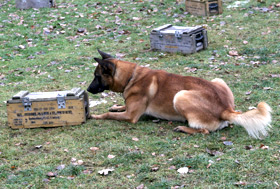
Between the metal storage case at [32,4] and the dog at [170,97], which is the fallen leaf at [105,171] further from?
the metal storage case at [32,4]

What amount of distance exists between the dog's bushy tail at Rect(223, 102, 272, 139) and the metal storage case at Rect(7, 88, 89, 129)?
92.1 inches

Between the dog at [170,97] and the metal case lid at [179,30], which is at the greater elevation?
the metal case lid at [179,30]

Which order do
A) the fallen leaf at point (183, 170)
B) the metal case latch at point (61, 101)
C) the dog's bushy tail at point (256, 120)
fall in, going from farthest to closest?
the metal case latch at point (61, 101) → the dog's bushy tail at point (256, 120) → the fallen leaf at point (183, 170)

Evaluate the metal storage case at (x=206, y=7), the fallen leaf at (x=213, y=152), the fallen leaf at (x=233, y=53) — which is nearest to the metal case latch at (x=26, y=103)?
the fallen leaf at (x=213, y=152)

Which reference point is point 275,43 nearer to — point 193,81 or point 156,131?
point 193,81

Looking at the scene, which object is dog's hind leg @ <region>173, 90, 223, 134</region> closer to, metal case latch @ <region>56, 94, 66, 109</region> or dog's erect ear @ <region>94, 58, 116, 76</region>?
dog's erect ear @ <region>94, 58, 116, 76</region>

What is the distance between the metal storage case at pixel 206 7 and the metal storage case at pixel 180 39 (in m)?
2.81

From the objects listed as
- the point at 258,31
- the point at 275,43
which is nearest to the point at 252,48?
the point at 275,43

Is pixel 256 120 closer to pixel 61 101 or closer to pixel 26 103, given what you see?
pixel 61 101

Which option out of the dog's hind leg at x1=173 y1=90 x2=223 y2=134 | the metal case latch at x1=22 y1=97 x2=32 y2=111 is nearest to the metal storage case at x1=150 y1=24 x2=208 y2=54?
the dog's hind leg at x1=173 y1=90 x2=223 y2=134

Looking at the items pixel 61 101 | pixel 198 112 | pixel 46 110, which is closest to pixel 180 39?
pixel 198 112

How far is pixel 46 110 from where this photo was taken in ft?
19.3

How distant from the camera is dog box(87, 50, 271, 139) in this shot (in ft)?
17.7

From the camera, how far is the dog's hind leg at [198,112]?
5402 millimetres
